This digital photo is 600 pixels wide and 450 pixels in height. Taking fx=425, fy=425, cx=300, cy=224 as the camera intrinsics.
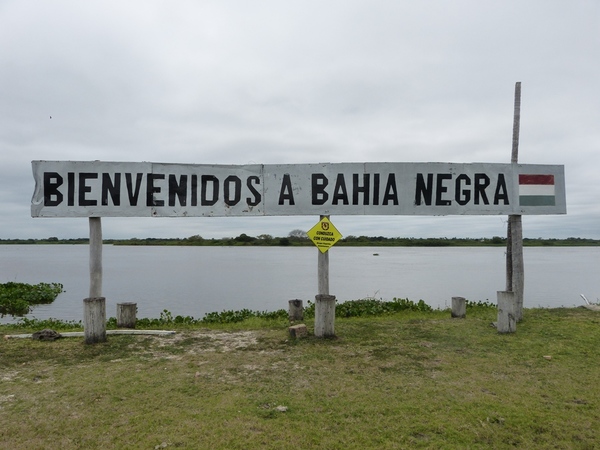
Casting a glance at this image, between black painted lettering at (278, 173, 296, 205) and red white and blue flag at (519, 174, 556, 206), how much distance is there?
515 centimetres

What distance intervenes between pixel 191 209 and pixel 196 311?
34.3ft

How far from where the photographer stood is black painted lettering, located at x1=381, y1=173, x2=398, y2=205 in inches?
357

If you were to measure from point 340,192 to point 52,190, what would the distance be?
585 cm

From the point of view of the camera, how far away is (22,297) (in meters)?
20.9

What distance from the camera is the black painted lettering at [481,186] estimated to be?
9289 mm

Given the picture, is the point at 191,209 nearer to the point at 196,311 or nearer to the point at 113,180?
the point at 113,180

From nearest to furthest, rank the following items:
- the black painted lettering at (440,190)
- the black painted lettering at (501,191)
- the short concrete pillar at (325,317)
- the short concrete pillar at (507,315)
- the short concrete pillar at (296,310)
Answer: the short concrete pillar at (325,317)
the short concrete pillar at (507,315)
the black painted lettering at (440,190)
the black painted lettering at (501,191)
the short concrete pillar at (296,310)

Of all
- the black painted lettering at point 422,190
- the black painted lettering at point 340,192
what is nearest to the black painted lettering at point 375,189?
the black painted lettering at point 340,192

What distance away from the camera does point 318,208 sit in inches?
351

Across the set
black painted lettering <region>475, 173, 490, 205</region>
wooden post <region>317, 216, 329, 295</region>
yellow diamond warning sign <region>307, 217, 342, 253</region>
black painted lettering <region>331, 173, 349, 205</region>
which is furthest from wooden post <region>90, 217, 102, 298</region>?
black painted lettering <region>475, 173, 490, 205</region>

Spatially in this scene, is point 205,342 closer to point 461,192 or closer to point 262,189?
point 262,189

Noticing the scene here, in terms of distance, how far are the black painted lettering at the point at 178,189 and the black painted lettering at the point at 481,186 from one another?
628 centimetres

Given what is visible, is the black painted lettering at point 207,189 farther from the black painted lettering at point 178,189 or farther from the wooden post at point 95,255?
the wooden post at point 95,255

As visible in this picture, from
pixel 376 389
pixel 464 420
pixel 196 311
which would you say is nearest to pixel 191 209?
pixel 376 389
